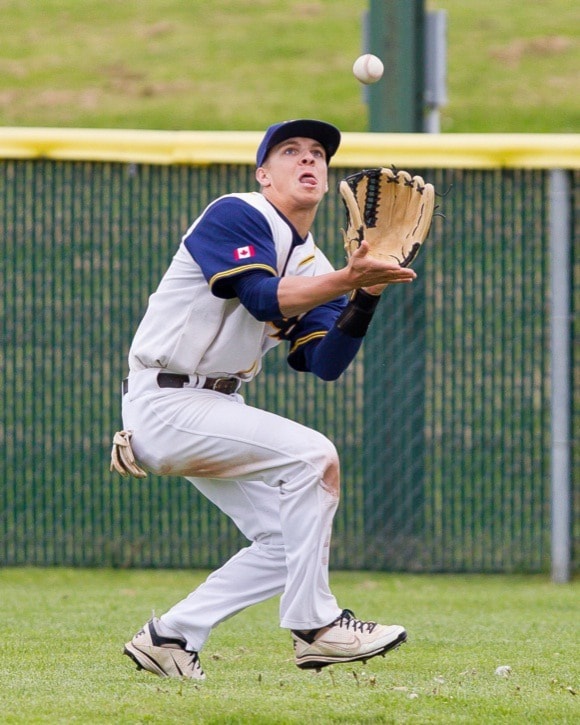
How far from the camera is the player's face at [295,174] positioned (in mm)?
4691

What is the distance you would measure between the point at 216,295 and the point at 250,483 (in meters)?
0.77

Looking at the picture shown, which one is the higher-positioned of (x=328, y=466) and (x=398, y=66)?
(x=398, y=66)

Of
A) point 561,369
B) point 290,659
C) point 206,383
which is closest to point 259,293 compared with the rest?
point 206,383

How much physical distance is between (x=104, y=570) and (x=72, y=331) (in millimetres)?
1352

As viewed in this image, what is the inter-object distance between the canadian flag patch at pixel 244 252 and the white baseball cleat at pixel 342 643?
1250mm

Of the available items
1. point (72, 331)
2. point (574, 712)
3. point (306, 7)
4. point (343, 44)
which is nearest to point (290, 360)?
point (574, 712)

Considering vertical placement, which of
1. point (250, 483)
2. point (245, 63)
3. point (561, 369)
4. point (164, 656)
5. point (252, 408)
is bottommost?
point (164, 656)

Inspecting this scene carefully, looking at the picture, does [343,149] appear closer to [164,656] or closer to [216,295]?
[216,295]

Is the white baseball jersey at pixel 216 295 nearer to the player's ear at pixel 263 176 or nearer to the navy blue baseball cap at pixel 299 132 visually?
the player's ear at pixel 263 176

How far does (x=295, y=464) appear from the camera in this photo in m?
4.47

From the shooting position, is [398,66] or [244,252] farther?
[398,66]

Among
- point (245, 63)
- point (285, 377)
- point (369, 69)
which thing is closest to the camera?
point (369, 69)

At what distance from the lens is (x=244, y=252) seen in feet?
14.5

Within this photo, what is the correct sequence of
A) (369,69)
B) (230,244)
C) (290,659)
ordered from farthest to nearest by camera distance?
(369,69) → (290,659) → (230,244)
